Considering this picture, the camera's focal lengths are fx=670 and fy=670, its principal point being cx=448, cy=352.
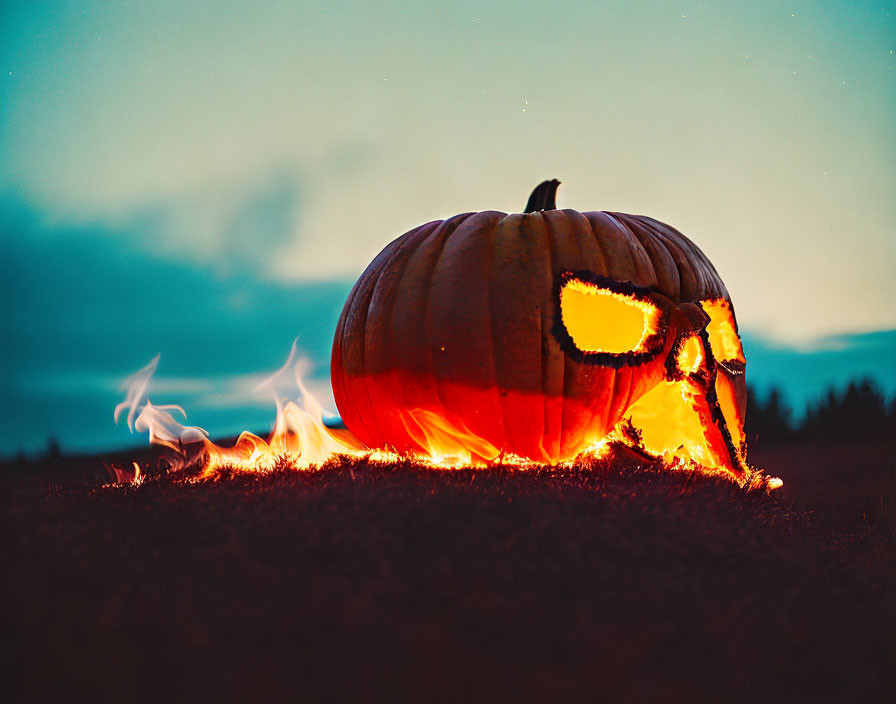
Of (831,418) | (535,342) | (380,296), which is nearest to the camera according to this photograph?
(535,342)

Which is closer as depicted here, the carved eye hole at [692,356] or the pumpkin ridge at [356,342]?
the carved eye hole at [692,356]

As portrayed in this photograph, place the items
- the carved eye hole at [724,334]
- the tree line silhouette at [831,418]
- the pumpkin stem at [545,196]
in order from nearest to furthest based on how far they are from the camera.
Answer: the carved eye hole at [724,334], the pumpkin stem at [545,196], the tree line silhouette at [831,418]

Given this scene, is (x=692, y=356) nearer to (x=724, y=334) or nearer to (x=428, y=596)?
(x=724, y=334)

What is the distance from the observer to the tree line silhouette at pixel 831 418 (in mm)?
8508

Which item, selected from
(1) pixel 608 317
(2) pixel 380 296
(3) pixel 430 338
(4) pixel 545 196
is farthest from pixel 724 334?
(2) pixel 380 296

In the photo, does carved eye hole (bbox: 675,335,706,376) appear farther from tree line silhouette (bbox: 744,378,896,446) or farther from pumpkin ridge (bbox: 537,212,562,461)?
tree line silhouette (bbox: 744,378,896,446)

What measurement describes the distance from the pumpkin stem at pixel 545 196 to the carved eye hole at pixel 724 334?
1502 mm

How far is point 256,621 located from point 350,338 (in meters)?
2.91

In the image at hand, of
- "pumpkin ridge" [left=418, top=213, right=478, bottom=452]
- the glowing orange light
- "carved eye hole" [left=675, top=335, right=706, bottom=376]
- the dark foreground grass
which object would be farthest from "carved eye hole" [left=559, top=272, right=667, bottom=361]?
the dark foreground grass

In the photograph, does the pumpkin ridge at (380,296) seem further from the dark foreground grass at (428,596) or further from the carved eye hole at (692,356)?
the carved eye hole at (692,356)

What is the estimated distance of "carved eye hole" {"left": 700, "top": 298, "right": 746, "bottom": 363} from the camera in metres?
4.98

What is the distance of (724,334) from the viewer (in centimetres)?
507

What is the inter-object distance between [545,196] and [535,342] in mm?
1821

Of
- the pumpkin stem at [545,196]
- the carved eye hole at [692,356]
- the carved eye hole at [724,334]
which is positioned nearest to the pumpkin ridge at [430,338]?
the pumpkin stem at [545,196]
